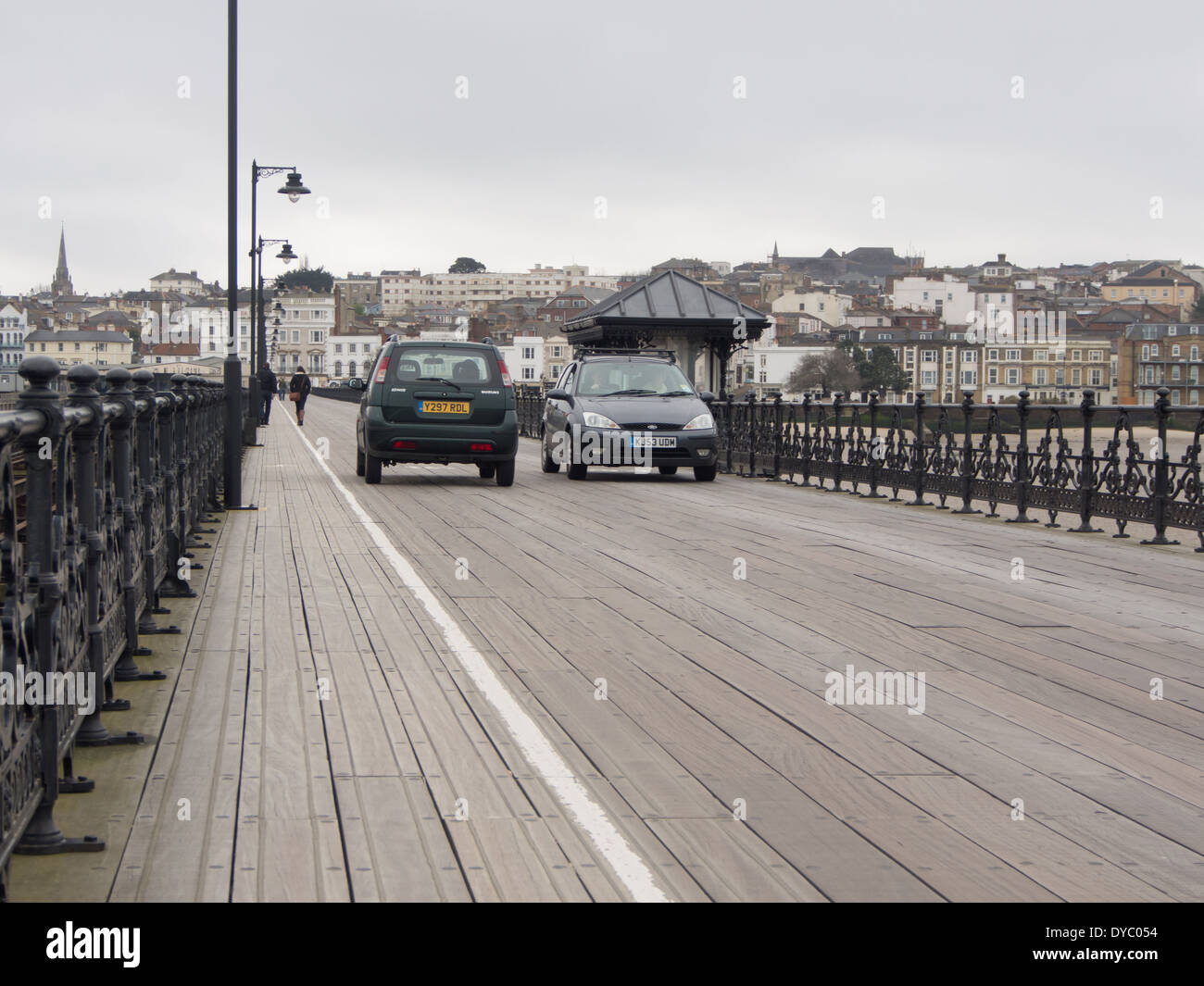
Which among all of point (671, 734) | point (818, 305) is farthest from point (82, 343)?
point (818, 305)

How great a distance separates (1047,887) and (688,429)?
16705 millimetres

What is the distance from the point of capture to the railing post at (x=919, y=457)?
17.8 metres

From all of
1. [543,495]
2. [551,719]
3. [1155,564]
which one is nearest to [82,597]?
[551,719]

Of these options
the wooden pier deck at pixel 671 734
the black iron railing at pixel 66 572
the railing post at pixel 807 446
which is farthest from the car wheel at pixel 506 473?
the black iron railing at pixel 66 572

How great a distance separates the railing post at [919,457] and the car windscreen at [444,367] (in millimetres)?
5403

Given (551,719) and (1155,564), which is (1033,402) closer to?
(1155,564)

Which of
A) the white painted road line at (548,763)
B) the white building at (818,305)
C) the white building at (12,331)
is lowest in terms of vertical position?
the white painted road line at (548,763)

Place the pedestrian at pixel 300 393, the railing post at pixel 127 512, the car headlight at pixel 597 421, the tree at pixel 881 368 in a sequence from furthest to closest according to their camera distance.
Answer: the tree at pixel 881 368 < the pedestrian at pixel 300 393 < the car headlight at pixel 597 421 < the railing post at pixel 127 512

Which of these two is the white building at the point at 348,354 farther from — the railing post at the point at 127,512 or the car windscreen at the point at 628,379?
the railing post at the point at 127,512

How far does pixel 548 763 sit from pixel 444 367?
14319 millimetres

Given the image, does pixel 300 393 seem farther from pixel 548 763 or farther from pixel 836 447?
pixel 548 763

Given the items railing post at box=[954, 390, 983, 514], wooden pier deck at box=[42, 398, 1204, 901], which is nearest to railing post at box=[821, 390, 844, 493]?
railing post at box=[954, 390, 983, 514]

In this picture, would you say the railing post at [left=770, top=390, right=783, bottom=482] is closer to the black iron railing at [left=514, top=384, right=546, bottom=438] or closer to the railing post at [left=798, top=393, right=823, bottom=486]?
the railing post at [left=798, top=393, right=823, bottom=486]

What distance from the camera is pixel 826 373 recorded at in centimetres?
13950
